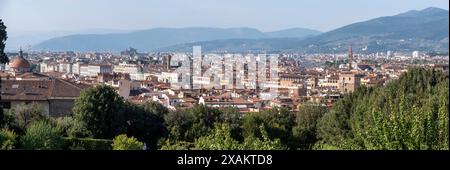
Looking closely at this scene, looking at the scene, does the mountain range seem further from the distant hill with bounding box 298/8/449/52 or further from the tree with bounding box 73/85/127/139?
the tree with bounding box 73/85/127/139

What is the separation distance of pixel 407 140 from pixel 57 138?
930 centimetres

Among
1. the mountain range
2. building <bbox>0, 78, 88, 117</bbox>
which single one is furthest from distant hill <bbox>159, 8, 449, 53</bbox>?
building <bbox>0, 78, 88, 117</bbox>

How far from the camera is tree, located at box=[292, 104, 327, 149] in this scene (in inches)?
678

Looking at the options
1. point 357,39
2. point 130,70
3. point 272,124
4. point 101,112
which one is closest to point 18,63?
point 101,112

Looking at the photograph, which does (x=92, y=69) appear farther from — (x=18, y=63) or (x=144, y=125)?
(x=144, y=125)

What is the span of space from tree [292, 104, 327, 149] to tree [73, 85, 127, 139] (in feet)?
14.6

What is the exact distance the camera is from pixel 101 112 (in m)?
15.8

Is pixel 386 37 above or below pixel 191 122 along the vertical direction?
above

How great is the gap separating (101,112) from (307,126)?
19.5 ft

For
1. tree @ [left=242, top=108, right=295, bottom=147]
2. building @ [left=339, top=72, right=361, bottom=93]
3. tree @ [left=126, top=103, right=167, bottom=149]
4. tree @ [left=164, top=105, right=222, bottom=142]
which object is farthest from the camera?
building @ [left=339, top=72, right=361, bottom=93]

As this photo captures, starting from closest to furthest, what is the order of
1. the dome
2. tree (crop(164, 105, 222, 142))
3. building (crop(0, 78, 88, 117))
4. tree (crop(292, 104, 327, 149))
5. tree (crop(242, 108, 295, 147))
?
tree (crop(242, 108, 295, 147)), tree (crop(164, 105, 222, 142)), tree (crop(292, 104, 327, 149)), building (crop(0, 78, 88, 117)), the dome

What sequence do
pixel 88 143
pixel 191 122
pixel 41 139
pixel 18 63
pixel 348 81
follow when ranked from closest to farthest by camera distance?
pixel 41 139 < pixel 88 143 < pixel 191 122 < pixel 18 63 < pixel 348 81

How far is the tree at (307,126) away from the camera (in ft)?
56.5

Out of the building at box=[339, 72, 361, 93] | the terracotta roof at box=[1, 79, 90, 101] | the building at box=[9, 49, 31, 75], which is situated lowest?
the building at box=[339, 72, 361, 93]
